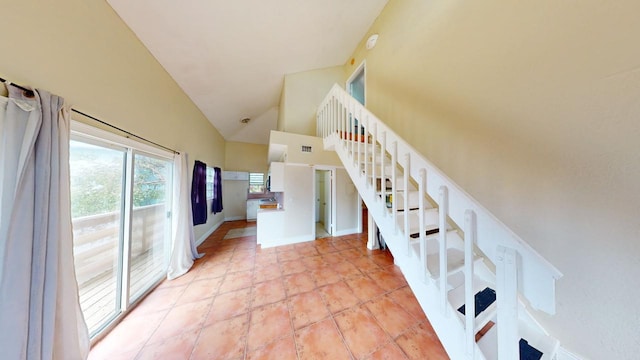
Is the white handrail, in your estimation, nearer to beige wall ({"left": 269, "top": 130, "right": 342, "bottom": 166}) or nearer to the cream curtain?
the cream curtain

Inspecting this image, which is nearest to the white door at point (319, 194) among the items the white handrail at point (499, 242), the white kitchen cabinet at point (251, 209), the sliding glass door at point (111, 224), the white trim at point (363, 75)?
the white kitchen cabinet at point (251, 209)

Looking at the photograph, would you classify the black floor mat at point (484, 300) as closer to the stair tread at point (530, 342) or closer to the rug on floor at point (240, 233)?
the stair tread at point (530, 342)

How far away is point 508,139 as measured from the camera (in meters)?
1.44

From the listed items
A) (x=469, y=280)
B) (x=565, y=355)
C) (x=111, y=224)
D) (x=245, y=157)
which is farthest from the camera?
(x=245, y=157)

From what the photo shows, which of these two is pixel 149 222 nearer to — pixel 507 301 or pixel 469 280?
pixel 469 280

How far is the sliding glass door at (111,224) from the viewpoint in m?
1.50

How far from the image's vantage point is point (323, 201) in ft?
17.5

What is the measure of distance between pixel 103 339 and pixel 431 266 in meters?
2.89

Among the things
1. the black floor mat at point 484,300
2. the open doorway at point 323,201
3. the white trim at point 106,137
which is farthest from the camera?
the open doorway at point 323,201

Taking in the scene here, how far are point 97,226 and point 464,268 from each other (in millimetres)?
3047

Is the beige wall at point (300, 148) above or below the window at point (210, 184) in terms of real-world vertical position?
above

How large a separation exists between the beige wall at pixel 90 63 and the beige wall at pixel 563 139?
3.25m

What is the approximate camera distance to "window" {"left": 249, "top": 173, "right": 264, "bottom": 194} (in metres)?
6.24

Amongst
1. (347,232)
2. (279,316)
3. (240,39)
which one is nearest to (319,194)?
(347,232)
